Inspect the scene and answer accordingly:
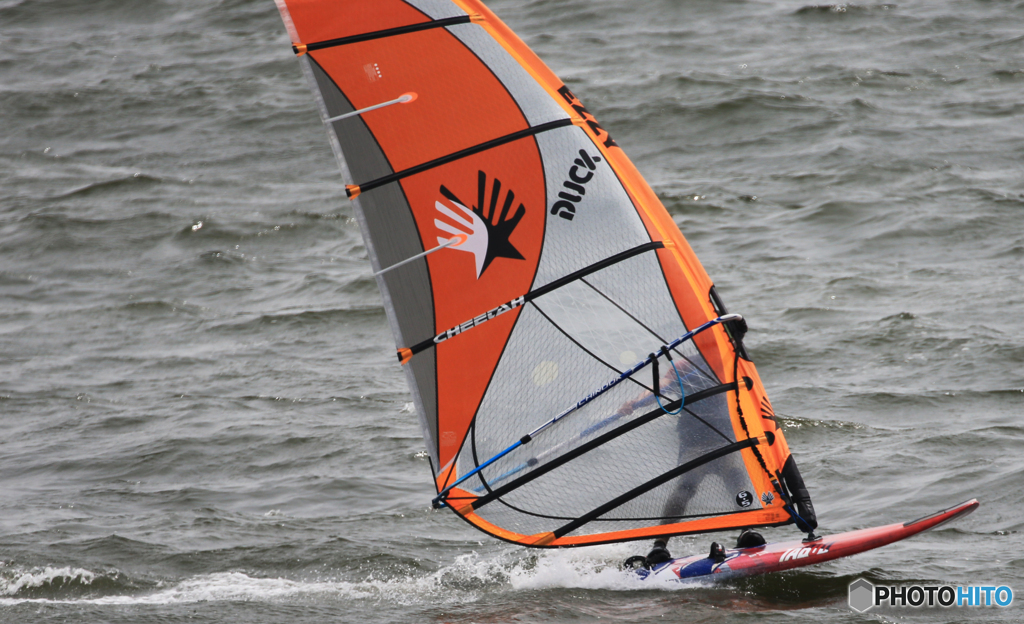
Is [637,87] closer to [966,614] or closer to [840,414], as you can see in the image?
[840,414]

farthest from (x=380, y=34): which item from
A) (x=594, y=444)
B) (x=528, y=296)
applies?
(x=594, y=444)

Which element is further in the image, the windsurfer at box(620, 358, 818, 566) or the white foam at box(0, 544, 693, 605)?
the white foam at box(0, 544, 693, 605)

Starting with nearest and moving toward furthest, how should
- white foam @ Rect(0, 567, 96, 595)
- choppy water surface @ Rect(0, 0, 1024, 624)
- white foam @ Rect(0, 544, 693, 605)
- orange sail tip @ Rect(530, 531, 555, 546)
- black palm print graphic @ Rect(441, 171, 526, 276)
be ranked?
black palm print graphic @ Rect(441, 171, 526, 276) → orange sail tip @ Rect(530, 531, 555, 546) → white foam @ Rect(0, 544, 693, 605) → choppy water surface @ Rect(0, 0, 1024, 624) → white foam @ Rect(0, 567, 96, 595)

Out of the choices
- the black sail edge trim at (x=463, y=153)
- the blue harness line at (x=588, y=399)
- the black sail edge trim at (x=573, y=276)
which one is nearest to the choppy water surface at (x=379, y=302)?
the blue harness line at (x=588, y=399)

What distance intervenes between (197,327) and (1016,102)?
40.2 feet

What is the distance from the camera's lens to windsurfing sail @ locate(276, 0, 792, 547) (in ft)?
18.2

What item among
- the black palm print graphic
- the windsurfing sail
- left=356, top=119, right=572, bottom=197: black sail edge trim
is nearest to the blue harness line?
the windsurfing sail

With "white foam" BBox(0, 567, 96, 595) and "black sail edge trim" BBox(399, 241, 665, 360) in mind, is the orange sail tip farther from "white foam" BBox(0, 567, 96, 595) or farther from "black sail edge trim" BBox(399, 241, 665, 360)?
"white foam" BBox(0, 567, 96, 595)

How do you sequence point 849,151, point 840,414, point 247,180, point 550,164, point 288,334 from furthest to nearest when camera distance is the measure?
point 247,180, point 849,151, point 288,334, point 840,414, point 550,164

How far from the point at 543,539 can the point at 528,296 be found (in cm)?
145

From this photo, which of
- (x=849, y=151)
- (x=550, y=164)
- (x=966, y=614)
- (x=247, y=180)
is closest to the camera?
(x=966, y=614)

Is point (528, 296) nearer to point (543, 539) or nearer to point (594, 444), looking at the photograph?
point (594, 444)

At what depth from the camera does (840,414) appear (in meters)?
8.52

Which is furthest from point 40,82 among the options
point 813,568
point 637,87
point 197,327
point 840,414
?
point 813,568
